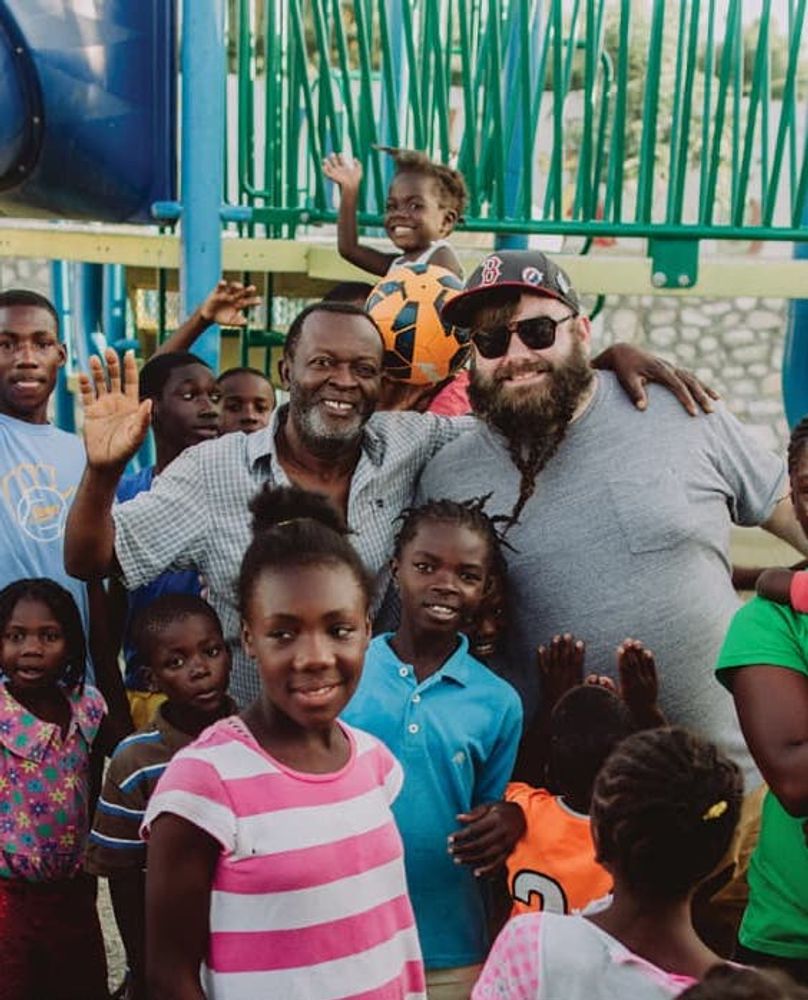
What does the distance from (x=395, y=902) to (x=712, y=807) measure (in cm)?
55

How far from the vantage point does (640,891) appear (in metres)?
2.05

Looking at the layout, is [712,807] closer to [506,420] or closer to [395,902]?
[395,902]

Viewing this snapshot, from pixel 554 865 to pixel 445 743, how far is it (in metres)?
0.31

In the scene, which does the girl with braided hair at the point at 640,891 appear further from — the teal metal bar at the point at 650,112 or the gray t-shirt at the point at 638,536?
the teal metal bar at the point at 650,112

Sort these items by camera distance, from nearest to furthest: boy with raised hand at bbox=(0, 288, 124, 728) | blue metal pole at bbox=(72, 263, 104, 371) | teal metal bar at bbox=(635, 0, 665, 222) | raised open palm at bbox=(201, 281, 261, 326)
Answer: boy with raised hand at bbox=(0, 288, 124, 728) < raised open palm at bbox=(201, 281, 261, 326) < teal metal bar at bbox=(635, 0, 665, 222) < blue metal pole at bbox=(72, 263, 104, 371)

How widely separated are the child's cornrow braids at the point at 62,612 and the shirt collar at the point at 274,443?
600 millimetres

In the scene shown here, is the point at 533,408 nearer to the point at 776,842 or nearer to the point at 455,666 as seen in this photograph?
the point at 455,666

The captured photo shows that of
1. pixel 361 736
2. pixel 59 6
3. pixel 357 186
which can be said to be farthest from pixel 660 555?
pixel 59 6

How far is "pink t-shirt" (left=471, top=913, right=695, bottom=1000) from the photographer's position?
6.43 feet

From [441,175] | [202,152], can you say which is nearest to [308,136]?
[202,152]

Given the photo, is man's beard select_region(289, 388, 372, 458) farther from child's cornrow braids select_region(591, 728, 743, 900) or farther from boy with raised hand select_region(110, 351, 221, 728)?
child's cornrow braids select_region(591, 728, 743, 900)

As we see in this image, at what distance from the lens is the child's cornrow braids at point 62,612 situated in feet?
11.0

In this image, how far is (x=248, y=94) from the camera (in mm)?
5770

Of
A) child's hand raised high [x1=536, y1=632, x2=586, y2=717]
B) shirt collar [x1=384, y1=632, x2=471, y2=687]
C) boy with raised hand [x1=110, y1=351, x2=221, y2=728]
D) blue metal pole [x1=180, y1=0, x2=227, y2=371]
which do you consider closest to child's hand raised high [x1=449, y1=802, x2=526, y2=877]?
shirt collar [x1=384, y1=632, x2=471, y2=687]
